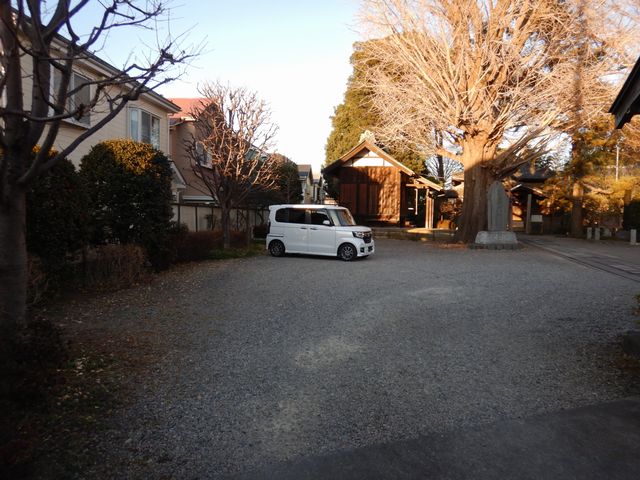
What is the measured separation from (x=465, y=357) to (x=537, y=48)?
57.6 feet

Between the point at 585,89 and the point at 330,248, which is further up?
the point at 585,89

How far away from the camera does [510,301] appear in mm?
8398

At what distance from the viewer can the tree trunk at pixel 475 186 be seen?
2081 cm

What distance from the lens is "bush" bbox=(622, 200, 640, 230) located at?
87.1 feet

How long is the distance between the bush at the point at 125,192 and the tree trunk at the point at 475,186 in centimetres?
1457

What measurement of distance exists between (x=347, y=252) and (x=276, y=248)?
267 centimetres

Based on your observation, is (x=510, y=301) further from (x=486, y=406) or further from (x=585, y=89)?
(x=585, y=89)

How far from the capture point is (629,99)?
5086mm

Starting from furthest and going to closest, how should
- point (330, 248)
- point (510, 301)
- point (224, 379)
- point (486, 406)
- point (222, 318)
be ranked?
point (330, 248) → point (510, 301) → point (222, 318) → point (224, 379) → point (486, 406)

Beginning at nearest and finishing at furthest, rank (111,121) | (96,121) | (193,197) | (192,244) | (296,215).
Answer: (192,244) → (96,121) → (296,215) → (111,121) → (193,197)

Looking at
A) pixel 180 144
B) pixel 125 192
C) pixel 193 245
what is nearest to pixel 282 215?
pixel 193 245

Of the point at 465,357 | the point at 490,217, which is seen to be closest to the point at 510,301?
the point at 465,357

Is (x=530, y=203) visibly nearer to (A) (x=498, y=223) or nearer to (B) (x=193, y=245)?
(A) (x=498, y=223)

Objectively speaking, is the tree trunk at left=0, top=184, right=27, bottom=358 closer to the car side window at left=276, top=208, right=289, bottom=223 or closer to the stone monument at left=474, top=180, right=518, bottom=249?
the car side window at left=276, top=208, right=289, bottom=223
